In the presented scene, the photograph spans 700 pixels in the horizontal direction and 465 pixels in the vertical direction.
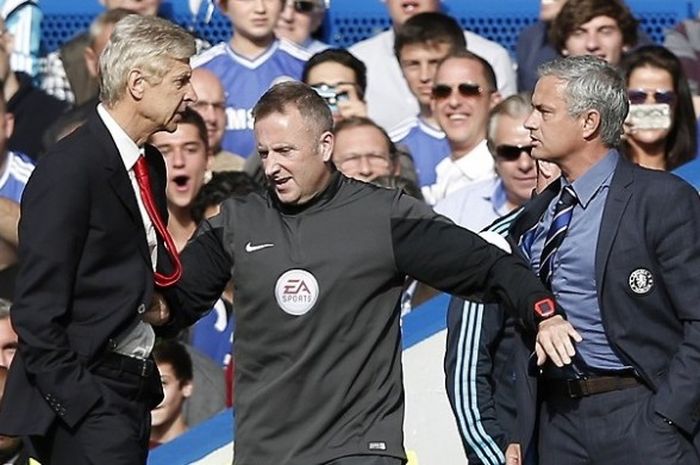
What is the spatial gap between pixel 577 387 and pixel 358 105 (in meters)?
4.06

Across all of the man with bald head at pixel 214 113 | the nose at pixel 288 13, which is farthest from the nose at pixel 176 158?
the nose at pixel 288 13

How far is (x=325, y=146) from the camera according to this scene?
6453 mm

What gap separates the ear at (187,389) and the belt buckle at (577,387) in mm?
2804

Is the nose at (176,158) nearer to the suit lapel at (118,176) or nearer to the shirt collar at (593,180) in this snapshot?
the suit lapel at (118,176)

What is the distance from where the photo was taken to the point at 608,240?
625cm

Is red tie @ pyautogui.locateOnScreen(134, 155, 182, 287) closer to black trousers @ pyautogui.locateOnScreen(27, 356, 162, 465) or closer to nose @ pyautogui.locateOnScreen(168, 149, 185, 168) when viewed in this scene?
black trousers @ pyautogui.locateOnScreen(27, 356, 162, 465)

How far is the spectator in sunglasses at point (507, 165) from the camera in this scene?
332 inches

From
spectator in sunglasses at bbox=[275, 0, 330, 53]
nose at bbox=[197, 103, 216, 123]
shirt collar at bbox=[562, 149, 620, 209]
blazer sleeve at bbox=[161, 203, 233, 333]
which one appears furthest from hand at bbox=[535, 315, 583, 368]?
spectator in sunglasses at bbox=[275, 0, 330, 53]

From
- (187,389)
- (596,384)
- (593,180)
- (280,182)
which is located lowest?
(187,389)

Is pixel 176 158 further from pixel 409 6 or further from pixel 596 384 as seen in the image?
pixel 596 384

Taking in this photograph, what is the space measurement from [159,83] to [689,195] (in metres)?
1.77

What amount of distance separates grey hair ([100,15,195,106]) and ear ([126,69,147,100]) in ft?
0.03

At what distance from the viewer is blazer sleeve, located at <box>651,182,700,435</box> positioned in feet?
20.1

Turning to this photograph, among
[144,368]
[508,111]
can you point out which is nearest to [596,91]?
[144,368]
